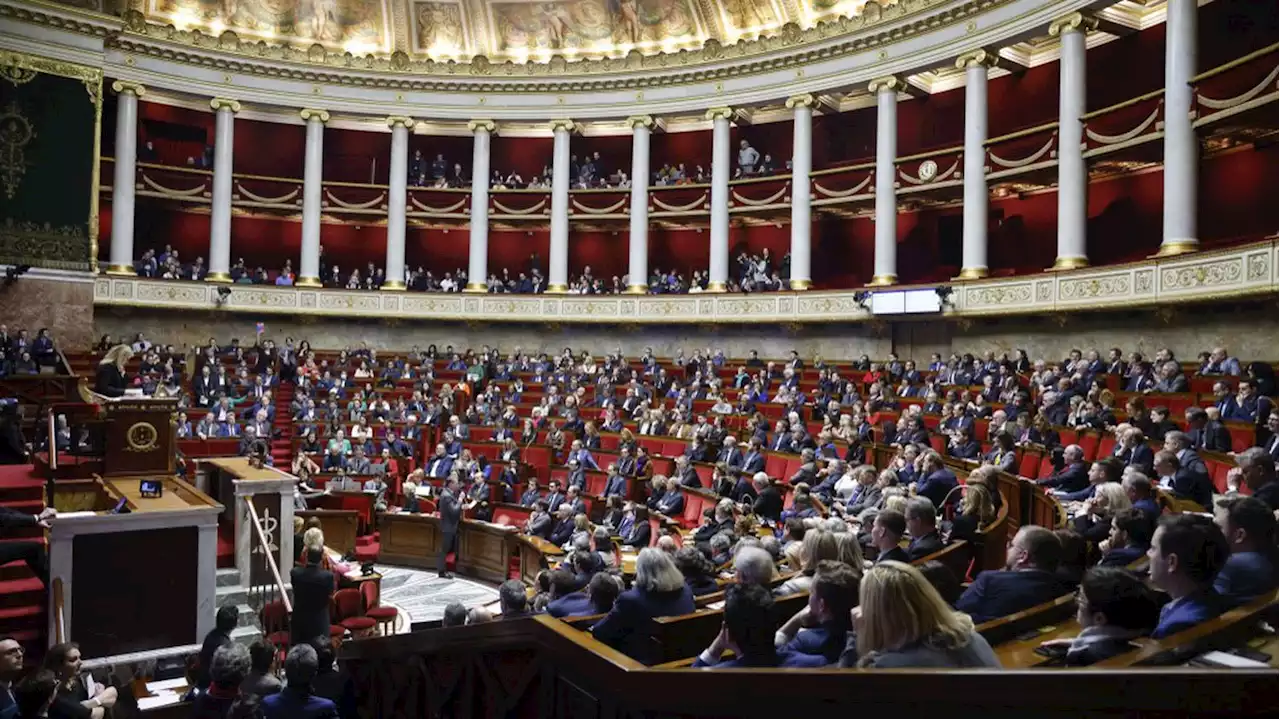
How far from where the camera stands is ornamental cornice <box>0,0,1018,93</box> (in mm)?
21984

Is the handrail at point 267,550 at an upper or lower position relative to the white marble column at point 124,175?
lower

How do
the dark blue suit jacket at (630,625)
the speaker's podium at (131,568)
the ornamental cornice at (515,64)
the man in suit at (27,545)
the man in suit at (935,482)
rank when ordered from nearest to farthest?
1. the dark blue suit jacket at (630,625)
2. the man in suit at (27,545)
3. the speaker's podium at (131,568)
4. the man in suit at (935,482)
5. the ornamental cornice at (515,64)

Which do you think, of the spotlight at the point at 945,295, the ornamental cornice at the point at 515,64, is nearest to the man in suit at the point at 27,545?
the spotlight at the point at 945,295

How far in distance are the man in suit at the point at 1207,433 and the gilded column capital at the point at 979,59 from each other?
13.7 m

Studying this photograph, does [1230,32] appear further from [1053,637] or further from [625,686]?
[625,686]

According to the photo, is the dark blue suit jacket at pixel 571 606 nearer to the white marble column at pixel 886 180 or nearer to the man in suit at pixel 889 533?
the man in suit at pixel 889 533

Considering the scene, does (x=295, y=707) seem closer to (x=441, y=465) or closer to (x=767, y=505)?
(x=767, y=505)

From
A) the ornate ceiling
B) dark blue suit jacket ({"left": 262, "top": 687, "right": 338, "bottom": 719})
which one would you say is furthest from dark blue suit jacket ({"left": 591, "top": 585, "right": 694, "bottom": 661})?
the ornate ceiling

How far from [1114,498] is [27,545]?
28.3 ft

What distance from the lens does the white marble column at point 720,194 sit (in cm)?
2580

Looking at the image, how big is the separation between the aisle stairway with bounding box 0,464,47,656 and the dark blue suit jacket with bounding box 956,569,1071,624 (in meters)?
7.75

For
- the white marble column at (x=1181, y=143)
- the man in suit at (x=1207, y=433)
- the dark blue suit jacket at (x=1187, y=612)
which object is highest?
the white marble column at (x=1181, y=143)

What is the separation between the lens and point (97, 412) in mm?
10727

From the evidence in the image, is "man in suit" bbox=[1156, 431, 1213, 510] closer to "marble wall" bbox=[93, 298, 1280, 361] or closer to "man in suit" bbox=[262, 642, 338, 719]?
"man in suit" bbox=[262, 642, 338, 719]
